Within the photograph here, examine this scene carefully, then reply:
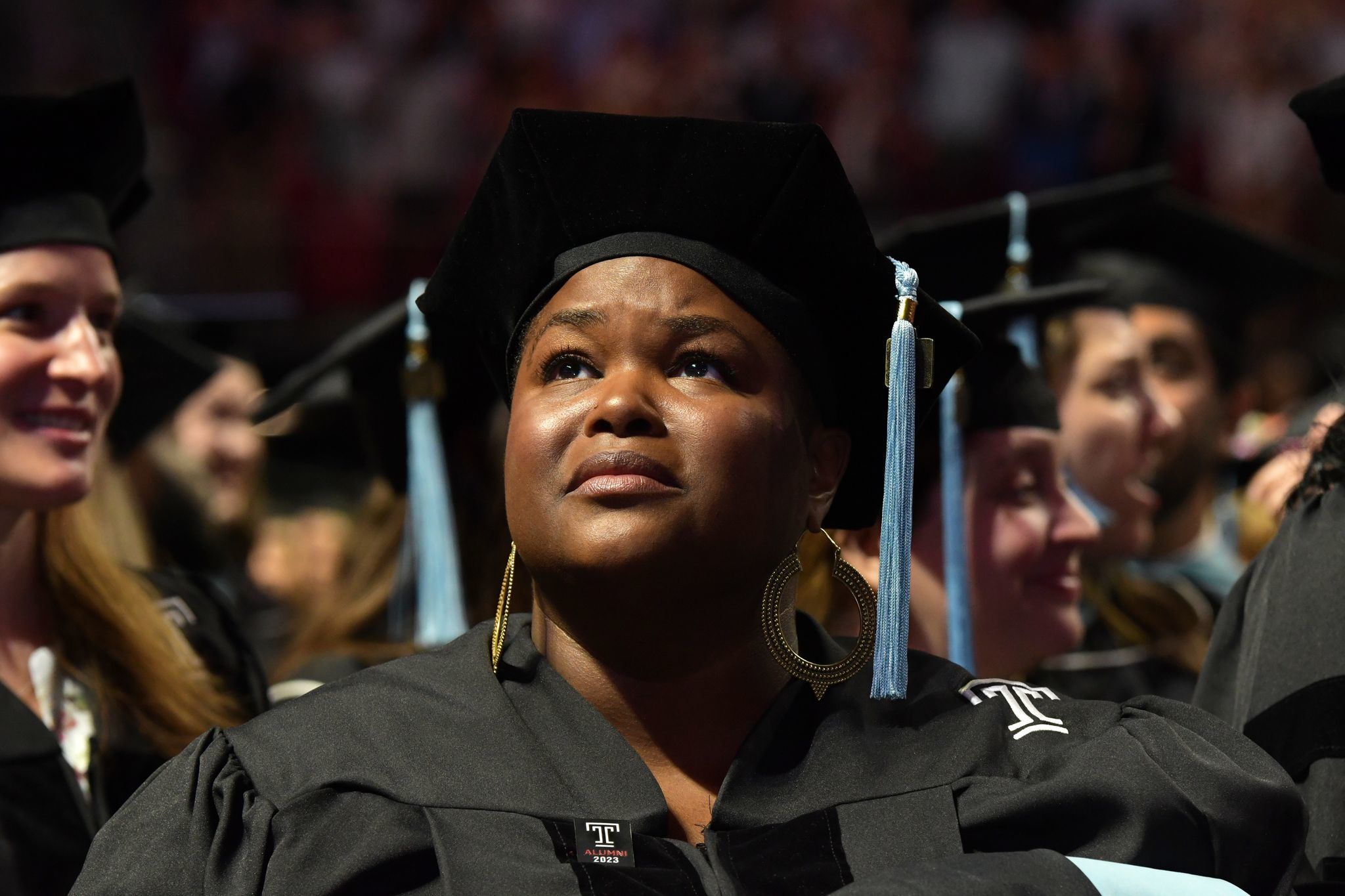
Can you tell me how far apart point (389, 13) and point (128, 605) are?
7.55 metres

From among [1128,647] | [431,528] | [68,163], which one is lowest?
[1128,647]

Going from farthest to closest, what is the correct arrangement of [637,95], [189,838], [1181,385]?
[637,95], [1181,385], [189,838]

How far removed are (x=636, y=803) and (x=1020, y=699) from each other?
518 millimetres

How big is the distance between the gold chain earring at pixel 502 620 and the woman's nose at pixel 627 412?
0.67 feet

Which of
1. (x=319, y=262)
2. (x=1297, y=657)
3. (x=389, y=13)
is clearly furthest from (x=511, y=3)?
(x=1297, y=657)

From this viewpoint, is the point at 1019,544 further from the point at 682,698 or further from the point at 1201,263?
the point at 1201,263

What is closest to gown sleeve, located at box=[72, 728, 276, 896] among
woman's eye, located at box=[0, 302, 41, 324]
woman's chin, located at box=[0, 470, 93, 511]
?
woman's chin, located at box=[0, 470, 93, 511]

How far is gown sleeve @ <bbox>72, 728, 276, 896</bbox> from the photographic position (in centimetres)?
186

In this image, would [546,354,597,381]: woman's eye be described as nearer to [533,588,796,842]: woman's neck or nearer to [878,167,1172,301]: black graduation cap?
[533,588,796,842]: woman's neck

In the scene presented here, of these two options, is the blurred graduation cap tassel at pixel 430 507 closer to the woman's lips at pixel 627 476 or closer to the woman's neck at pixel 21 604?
the woman's neck at pixel 21 604

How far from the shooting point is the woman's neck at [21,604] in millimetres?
2918

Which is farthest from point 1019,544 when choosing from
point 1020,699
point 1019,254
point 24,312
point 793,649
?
point 24,312

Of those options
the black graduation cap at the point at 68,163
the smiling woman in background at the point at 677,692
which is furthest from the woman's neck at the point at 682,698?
the black graduation cap at the point at 68,163

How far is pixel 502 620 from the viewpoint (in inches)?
85.2
